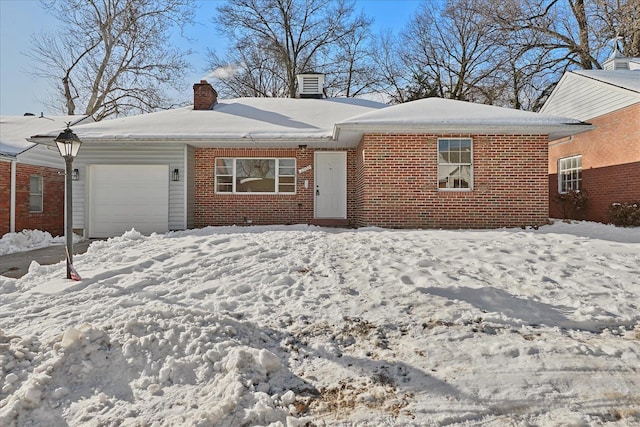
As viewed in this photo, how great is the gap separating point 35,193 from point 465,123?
13731mm

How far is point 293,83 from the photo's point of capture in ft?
77.0

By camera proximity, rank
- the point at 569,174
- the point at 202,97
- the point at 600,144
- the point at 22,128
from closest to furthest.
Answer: the point at 600,144 < the point at 202,97 < the point at 569,174 < the point at 22,128

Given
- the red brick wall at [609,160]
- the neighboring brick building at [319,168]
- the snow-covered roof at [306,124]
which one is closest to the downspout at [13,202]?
the snow-covered roof at [306,124]

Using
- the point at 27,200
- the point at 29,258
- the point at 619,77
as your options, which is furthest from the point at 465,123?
the point at 27,200

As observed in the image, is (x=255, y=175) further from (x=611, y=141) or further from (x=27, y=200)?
(x=611, y=141)

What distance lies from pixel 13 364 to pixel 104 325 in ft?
2.35

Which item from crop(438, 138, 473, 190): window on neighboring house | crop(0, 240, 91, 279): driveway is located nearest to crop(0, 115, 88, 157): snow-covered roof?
crop(0, 240, 91, 279): driveway

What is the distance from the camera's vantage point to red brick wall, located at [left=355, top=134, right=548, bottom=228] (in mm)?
9172

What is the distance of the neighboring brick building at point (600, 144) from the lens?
10.4 m

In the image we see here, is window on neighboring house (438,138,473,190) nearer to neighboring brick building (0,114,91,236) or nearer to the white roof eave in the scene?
the white roof eave

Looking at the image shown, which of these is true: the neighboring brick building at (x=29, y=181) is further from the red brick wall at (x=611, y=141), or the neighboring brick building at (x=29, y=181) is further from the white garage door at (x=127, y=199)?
the red brick wall at (x=611, y=141)

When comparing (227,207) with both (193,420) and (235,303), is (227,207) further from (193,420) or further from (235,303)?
(193,420)

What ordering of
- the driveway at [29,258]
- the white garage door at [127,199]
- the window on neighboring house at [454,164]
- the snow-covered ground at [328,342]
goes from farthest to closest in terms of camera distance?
the white garage door at [127,199] → the window on neighboring house at [454,164] → the driveway at [29,258] → the snow-covered ground at [328,342]

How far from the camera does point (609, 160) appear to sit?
11.2 metres
